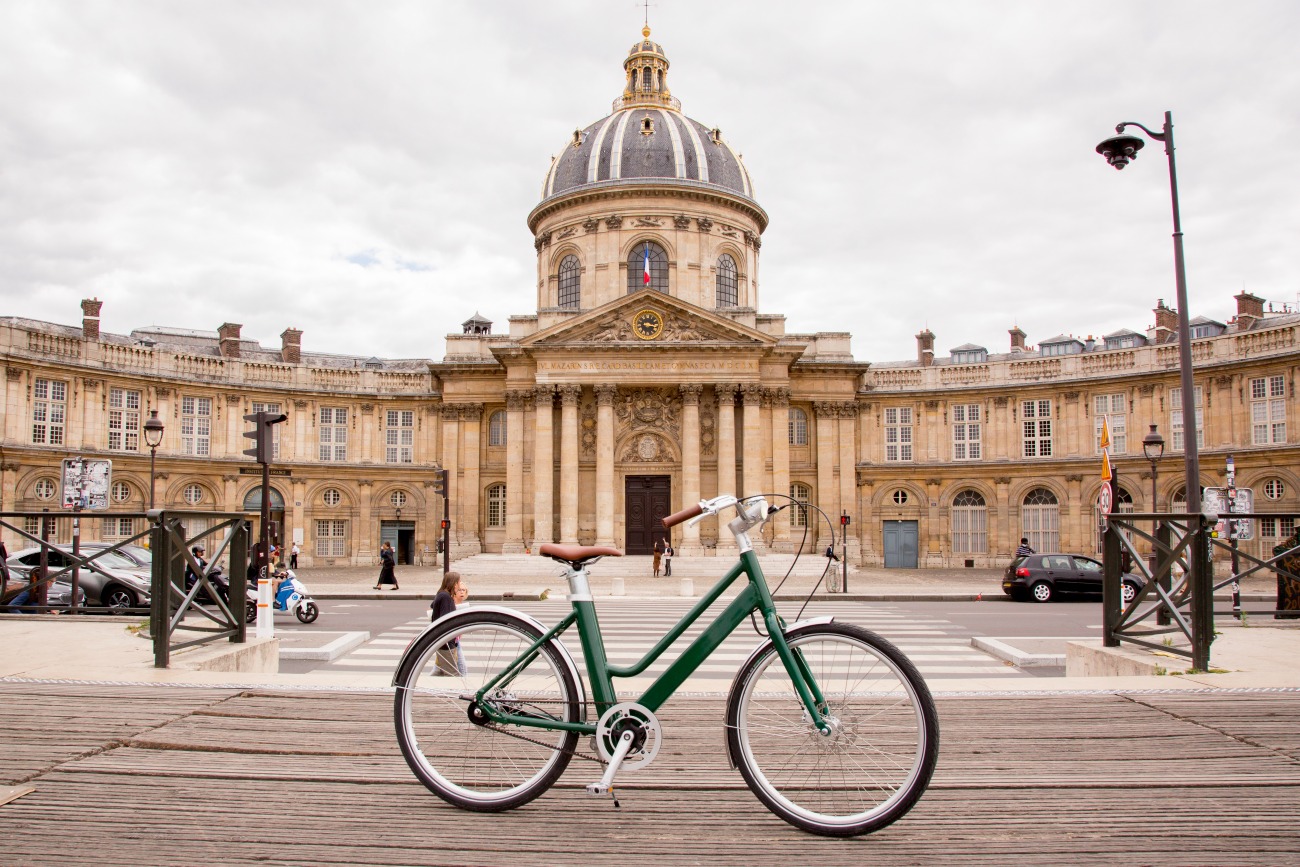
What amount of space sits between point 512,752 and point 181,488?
160ft

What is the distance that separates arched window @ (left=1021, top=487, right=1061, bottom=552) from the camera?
48.6 meters

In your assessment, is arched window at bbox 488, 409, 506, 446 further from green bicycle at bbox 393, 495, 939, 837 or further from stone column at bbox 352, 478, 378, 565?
green bicycle at bbox 393, 495, 939, 837

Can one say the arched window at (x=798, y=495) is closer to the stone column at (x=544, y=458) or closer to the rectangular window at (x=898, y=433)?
the rectangular window at (x=898, y=433)

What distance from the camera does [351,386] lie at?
52.9 metres

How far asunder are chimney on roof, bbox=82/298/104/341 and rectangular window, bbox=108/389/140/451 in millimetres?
2826

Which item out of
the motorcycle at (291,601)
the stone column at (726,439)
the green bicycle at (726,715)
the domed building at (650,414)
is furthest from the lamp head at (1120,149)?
the stone column at (726,439)

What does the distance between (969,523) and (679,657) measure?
48.4 meters

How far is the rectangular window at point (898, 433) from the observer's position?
5159cm

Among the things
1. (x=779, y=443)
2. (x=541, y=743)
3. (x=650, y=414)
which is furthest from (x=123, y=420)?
(x=541, y=743)

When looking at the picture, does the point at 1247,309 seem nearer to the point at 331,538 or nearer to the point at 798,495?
the point at 798,495

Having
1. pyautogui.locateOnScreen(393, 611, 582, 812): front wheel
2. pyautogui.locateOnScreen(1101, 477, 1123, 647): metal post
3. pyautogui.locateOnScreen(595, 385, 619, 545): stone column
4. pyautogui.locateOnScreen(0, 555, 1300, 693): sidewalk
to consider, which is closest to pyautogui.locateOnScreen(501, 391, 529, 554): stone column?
pyautogui.locateOnScreen(595, 385, 619, 545): stone column

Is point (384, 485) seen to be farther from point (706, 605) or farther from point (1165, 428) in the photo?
point (706, 605)

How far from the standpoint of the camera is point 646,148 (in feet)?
175

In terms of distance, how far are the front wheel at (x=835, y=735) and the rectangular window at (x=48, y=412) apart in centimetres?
4664
